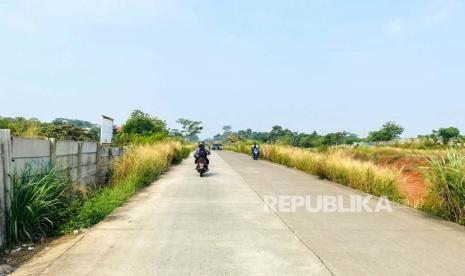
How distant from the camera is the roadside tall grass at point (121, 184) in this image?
8102 mm

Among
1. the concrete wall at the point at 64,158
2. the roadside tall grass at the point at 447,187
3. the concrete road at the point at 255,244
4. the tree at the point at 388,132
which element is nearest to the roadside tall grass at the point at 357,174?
the roadside tall grass at the point at 447,187

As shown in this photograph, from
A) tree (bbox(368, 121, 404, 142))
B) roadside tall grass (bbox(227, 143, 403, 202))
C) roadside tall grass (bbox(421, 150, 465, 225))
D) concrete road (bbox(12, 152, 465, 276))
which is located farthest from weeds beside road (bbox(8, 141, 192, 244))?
tree (bbox(368, 121, 404, 142))

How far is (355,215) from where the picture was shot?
9312 millimetres

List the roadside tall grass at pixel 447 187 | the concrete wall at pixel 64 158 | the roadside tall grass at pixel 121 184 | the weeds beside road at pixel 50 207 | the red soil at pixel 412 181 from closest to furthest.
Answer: the weeds beside road at pixel 50 207
the concrete wall at pixel 64 158
the roadside tall grass at pixel 121 184
the roadside tall grass at pixel 447 187
the red soil at pixel 412 181

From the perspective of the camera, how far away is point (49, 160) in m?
8.29

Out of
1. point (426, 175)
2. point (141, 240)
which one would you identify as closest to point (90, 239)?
point (141, 240)

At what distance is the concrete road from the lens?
5254 mm

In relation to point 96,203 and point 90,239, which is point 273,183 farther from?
point 90,239

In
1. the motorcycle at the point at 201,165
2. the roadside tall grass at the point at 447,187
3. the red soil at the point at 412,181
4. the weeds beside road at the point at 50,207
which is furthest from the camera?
the motorcycle at the point at 201,165

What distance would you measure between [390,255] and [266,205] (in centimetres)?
478

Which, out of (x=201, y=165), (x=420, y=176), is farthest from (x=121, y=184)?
(x=420, y=176)

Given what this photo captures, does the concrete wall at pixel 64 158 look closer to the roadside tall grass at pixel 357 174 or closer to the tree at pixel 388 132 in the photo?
the roadside tall grass at pixel 357 174

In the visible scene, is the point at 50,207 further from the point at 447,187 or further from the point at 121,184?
the point at 447,187

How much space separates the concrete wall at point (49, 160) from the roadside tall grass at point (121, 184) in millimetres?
532
